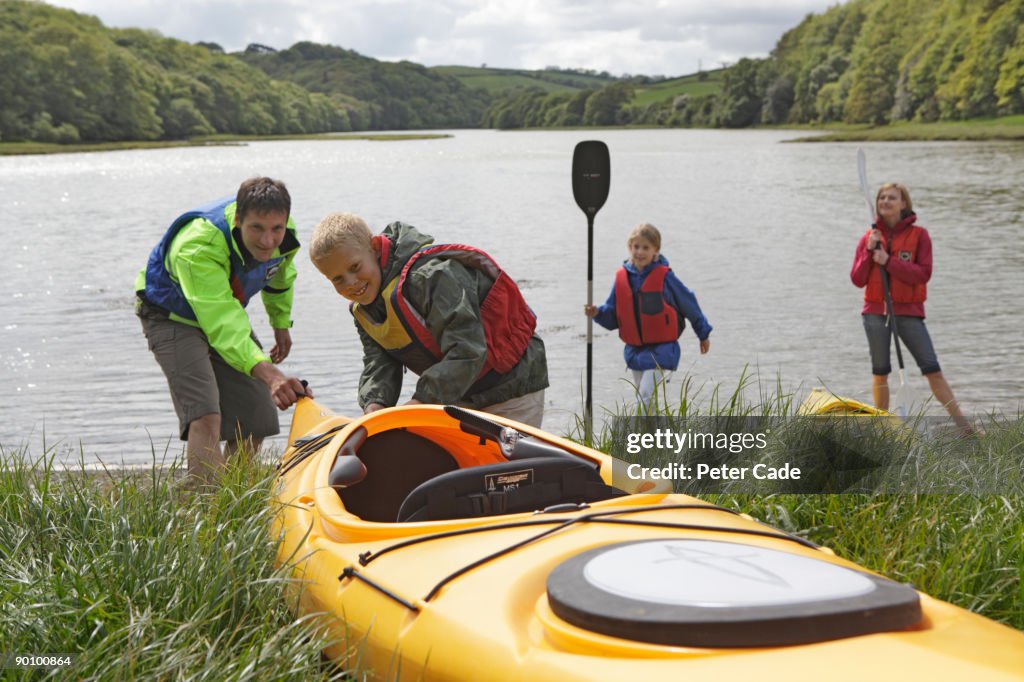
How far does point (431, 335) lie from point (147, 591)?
72.7 inches

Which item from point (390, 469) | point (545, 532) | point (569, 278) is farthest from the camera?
point (569, 278)

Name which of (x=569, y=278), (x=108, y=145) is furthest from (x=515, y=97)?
(x=569, y=278)

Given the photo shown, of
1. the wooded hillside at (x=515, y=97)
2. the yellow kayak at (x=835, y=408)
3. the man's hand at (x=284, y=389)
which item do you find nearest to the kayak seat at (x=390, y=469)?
the man's hand at (x=284, y=389)

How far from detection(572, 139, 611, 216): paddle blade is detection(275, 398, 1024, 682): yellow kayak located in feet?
10.6

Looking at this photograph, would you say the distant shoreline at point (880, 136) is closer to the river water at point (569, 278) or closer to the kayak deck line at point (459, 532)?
the river water at point (569, 278)

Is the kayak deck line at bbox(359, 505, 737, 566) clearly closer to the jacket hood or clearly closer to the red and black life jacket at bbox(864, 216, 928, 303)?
the jacket hood

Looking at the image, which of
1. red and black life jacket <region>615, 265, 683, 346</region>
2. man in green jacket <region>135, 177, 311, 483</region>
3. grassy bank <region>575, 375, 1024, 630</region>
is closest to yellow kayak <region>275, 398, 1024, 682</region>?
grassy bank <region>575, 375, 1024, 630</region>

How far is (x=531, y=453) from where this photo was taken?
13.7 ft

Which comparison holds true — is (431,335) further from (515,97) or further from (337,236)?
(515,97)

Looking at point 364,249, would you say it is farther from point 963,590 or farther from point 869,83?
point 869,83

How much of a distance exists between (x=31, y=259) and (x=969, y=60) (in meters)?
79.5

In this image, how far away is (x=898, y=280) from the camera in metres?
7.74

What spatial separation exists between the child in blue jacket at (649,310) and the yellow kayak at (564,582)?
10.5 feet

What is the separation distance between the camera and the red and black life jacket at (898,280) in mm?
7742
